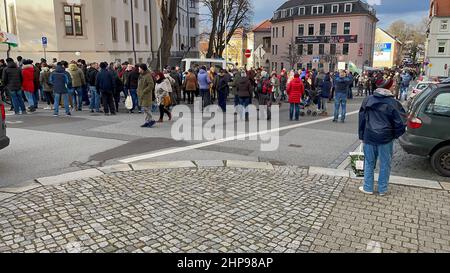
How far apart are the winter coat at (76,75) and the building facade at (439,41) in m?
61.0

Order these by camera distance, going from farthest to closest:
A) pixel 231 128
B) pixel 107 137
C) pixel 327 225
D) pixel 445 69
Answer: pixel 445 69
pixel 231 128
pixel 107 137
pixel 327 225

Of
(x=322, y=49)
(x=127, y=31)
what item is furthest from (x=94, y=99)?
(x=322, y=49)

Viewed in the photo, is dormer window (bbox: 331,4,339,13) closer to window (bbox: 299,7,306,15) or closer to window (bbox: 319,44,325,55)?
window (bbox: 299,7,306,15)

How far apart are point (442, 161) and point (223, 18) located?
113 feet

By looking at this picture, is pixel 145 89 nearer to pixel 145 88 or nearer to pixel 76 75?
pixel 145 88

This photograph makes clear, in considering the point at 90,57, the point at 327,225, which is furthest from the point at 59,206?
the point at 90,57

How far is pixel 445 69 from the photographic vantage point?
6234cm

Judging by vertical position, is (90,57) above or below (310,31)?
below

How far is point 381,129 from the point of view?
5.76m

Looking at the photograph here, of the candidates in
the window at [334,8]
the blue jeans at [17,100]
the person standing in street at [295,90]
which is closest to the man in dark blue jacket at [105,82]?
the blue jeans at [17,100]

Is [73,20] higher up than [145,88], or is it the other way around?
[73,20]
